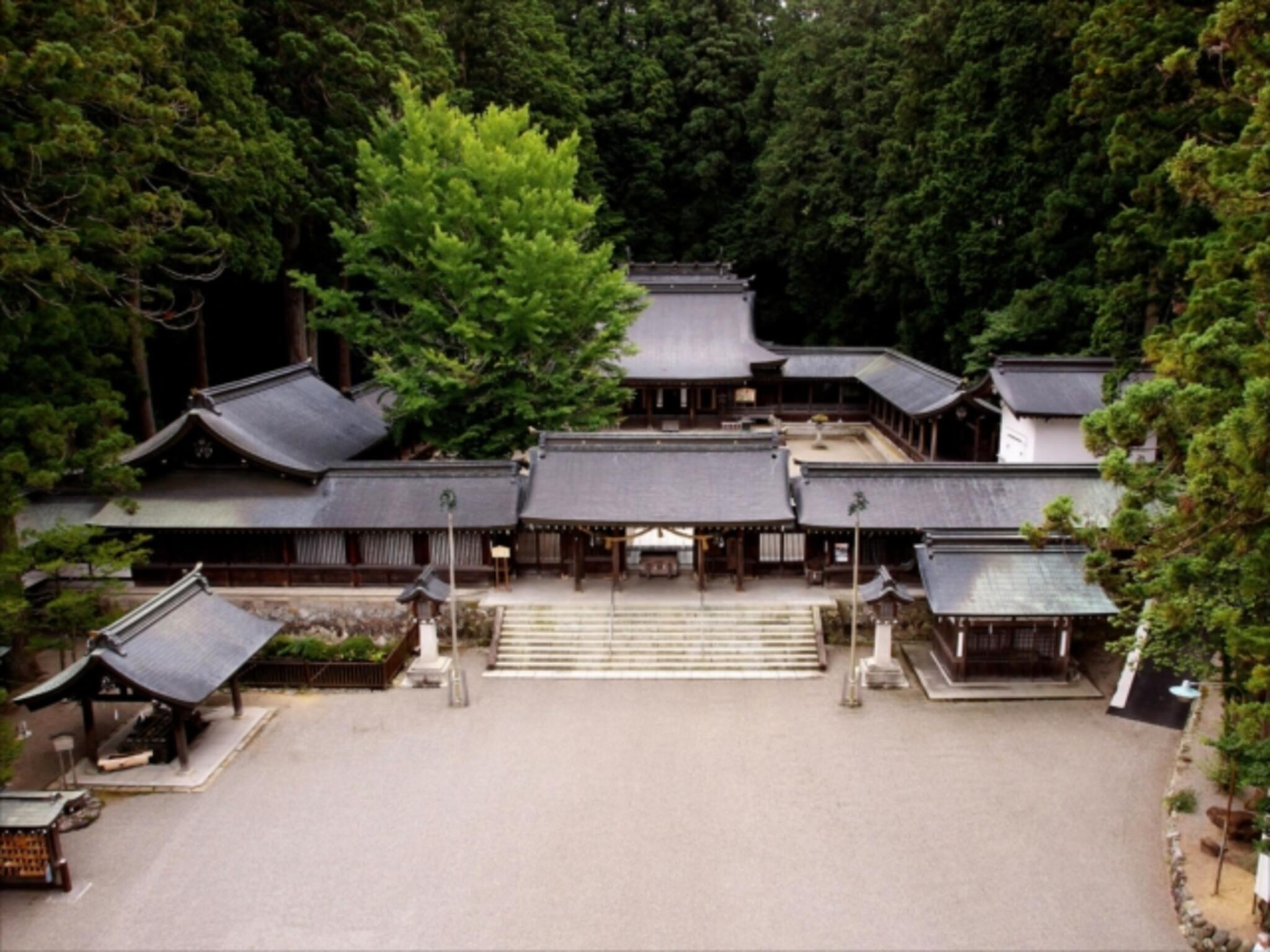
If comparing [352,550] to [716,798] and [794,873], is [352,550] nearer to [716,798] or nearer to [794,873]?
[716,798]

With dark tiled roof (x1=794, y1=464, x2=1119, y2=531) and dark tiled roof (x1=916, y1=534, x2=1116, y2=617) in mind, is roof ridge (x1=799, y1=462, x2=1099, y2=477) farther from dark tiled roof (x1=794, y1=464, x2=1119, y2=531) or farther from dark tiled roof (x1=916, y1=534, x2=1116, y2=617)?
dark tiled roof (x1=916, y1=534, x2=1116, y2=617)

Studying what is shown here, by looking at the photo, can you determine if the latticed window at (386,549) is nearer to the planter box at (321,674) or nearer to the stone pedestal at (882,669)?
the planter box at (321,674)

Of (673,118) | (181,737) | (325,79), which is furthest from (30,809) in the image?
(673,118)

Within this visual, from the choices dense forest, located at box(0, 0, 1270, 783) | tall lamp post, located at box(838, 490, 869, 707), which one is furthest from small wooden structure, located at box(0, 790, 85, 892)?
tall lamp post, located at box(838, 490, 869, 707)

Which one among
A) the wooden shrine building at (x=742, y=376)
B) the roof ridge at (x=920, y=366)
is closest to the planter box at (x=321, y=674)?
the wooden shrine building at (x=742, y=376)

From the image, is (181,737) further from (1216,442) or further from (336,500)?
(1216,442)

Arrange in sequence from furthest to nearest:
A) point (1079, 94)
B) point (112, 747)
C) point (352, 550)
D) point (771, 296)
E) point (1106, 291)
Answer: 1. point (771, 296)
2. point (1106, 291)
3. point (1079, 94)
4. point (352, 550)
5. point (112, 747)

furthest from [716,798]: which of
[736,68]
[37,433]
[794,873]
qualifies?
[736,68]
